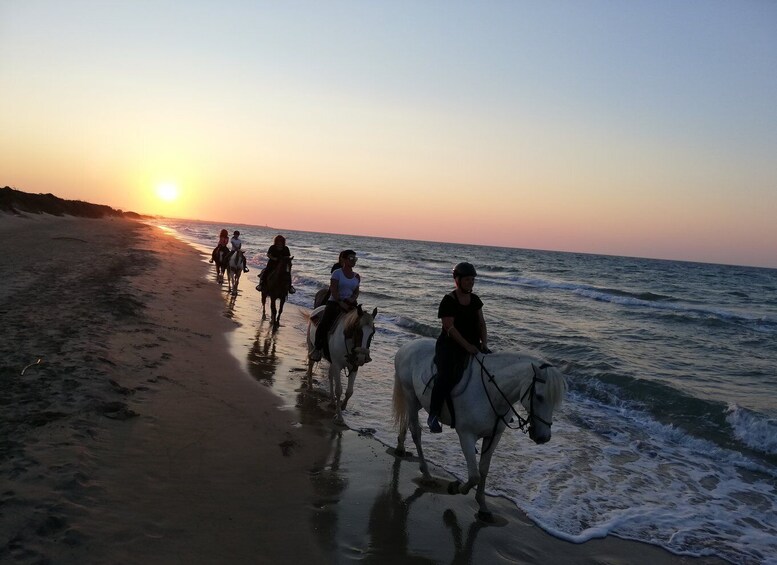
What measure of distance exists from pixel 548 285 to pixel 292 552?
1659 inches

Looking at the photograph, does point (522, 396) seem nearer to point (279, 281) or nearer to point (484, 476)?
point (484, 476)

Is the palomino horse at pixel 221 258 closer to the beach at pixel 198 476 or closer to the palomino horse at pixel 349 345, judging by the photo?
the beach at pixel 198 476

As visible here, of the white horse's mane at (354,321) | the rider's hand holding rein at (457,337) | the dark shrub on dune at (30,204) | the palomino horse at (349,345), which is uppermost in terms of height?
the dark shrub on dune at (30,204)

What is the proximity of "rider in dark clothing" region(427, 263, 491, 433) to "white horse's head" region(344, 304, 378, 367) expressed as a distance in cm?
200

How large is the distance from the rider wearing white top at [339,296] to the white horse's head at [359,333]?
497 millimetres

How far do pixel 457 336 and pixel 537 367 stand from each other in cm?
91

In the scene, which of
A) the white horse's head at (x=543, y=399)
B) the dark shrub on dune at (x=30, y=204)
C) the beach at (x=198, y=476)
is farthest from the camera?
the dark shrub on dune at (x=30, y=204)

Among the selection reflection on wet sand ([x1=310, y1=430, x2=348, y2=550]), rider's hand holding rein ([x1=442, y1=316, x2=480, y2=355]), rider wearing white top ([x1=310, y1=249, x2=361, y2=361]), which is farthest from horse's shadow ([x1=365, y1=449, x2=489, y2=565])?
rider wearing white top ([x1=310, y1=249, x2=361, y2=361])

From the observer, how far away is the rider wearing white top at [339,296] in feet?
27.1

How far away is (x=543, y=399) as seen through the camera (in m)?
4.87

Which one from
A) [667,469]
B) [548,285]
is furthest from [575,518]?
[548,285]

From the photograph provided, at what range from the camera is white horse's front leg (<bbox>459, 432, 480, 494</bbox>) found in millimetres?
5160

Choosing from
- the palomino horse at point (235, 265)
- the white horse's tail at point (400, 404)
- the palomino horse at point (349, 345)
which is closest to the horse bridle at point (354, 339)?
the palomino horse at point (349, 345)

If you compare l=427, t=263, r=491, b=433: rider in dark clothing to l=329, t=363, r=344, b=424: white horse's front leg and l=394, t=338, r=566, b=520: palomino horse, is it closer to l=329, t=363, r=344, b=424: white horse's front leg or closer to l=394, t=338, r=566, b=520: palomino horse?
l=394, t=338, r=566, b=520: palomino horse
